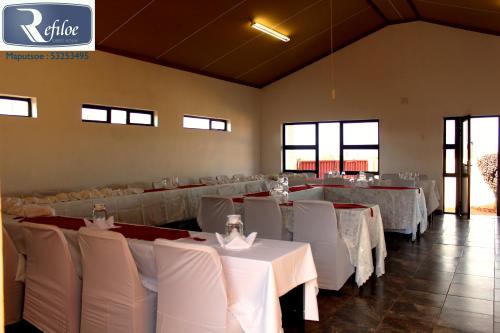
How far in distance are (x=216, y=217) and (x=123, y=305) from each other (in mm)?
2228

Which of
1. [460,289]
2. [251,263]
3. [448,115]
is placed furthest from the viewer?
[448,115]

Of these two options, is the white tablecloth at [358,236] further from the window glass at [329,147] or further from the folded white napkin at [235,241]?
the window glass at [329,147]

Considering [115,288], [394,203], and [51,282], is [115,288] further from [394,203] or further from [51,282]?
[394,203]

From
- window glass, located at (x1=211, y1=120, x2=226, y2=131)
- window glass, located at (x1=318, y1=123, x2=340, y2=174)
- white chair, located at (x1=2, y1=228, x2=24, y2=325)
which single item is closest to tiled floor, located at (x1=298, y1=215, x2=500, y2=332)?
white chair, located at (x1=2, y1=228, x2=24, y2=325)

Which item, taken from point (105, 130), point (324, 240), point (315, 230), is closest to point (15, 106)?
point (105, 130)

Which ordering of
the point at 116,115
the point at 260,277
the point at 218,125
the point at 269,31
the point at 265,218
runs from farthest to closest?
the point at 218,125 → the point at 269,31 → the point at 116,115 → the point at 265,218 → the point at 260,277

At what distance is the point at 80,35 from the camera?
14.9ft

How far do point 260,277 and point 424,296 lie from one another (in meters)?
2.31

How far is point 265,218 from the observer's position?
4406 millimetres

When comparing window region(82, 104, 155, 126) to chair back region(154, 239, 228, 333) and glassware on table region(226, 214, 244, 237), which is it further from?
chair back region(154, 239, 228, 333)

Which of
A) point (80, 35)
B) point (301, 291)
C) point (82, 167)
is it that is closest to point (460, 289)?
point (301, 291)

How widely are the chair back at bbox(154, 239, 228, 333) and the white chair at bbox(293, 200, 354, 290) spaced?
6.04ft

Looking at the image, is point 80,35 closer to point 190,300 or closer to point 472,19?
point 190,300

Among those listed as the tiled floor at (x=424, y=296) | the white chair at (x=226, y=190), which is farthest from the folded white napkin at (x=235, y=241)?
the white chair at (x=226, y=190)
